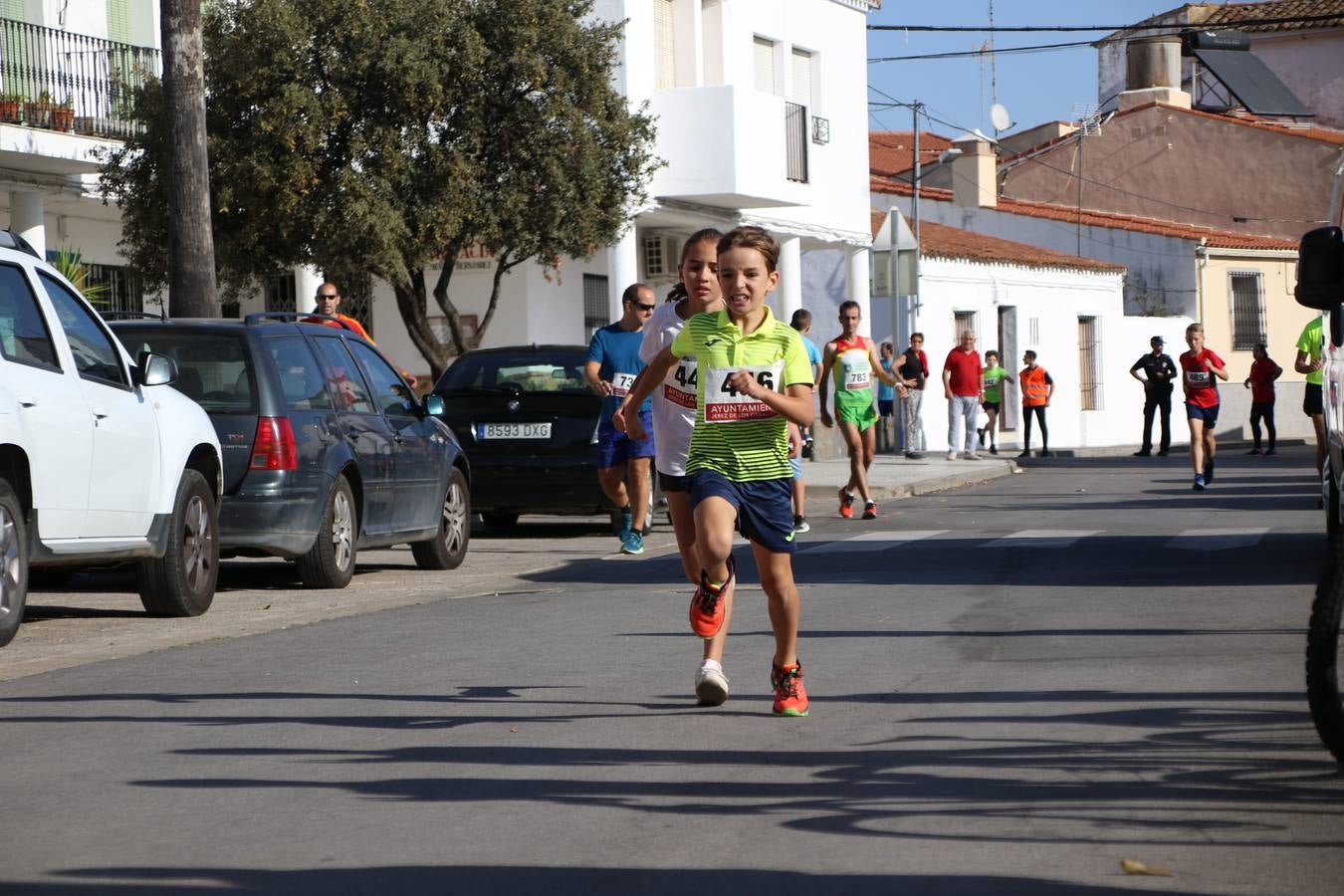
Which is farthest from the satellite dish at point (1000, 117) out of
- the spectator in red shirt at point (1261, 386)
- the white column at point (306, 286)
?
the white column at point (306, 286)

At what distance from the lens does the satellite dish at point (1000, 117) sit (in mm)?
51231

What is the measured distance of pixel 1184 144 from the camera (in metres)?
52.8

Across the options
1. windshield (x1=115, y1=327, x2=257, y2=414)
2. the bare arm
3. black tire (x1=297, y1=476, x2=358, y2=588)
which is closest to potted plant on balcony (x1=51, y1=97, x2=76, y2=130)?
the bare arm

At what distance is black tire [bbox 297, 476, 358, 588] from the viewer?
41.0 feet

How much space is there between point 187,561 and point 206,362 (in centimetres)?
164

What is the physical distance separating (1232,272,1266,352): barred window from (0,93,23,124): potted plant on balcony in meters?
34.0

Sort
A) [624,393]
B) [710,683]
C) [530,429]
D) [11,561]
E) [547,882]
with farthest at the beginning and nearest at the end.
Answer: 1. [530,429]
2. [624,393]
3. [11,561]
4. [710,683]
5. [547,882]

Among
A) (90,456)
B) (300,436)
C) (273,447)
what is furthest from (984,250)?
(90,456)

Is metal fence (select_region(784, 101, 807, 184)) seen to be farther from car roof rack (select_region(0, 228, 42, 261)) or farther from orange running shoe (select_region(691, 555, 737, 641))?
orange running shoe (select_region(691, 555, 737, 641))

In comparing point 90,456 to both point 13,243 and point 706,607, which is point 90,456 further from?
point 706,607

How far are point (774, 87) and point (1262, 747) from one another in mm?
26551

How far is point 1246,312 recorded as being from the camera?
164 feet

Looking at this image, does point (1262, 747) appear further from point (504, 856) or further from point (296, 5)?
point (296, 5)

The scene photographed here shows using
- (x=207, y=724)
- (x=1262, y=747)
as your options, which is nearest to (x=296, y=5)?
(x=207, y=724)
